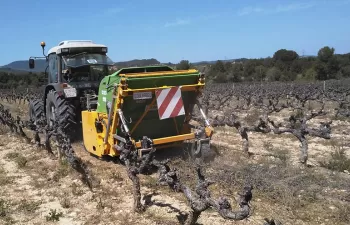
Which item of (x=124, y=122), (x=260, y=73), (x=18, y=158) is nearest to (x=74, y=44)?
(x=18, y=158)

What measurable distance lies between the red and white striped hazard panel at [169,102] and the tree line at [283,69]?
37.3 meters

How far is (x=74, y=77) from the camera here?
9.42 m

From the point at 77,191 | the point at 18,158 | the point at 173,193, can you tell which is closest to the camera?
the point at 173,193

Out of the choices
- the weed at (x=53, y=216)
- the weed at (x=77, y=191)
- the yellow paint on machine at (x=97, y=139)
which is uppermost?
the yellow paint on machine at (x=97, y=139)

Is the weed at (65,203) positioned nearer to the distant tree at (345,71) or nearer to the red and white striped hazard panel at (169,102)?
the red and white striped hazard panel at (169,102)

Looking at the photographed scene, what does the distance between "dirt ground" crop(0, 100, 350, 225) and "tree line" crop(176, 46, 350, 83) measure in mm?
37200

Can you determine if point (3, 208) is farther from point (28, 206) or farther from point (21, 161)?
point (21, 161)

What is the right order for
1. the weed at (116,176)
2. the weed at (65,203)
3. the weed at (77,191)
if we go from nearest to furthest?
the weed at (65,203) → the weed at (77,191) → the weed at (116,176)

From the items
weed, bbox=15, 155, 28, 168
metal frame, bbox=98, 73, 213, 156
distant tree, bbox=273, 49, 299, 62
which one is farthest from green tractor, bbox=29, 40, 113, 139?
distant tree, bbox=273, 49, 299, 62

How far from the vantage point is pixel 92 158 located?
792 centimetres

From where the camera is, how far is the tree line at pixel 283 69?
47.4 metres

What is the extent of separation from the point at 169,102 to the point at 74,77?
3.42 meters

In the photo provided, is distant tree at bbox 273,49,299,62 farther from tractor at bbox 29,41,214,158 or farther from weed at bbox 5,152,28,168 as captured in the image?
weed at bbox 5,152,28,168

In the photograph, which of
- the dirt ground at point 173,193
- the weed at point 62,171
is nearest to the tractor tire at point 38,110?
the dirt ground at point 173,193
